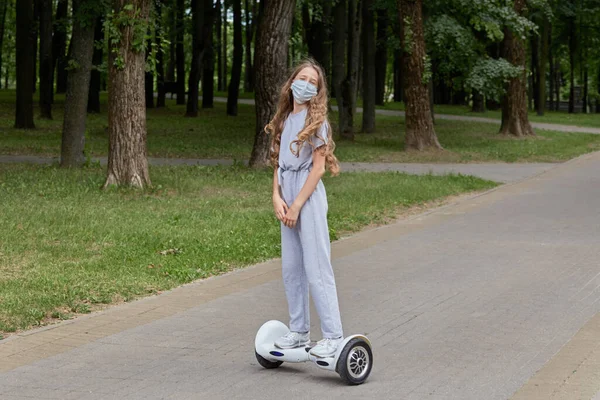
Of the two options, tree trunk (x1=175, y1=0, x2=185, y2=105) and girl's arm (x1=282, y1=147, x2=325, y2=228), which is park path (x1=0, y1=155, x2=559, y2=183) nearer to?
girl's arm (x1=282, y1=147, x2=325, y2=228)

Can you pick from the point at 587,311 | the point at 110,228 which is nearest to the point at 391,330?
the point at 587,311

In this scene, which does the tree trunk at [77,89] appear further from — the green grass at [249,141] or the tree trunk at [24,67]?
the tree trunk at [24,67]

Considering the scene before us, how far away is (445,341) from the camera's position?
7.19m

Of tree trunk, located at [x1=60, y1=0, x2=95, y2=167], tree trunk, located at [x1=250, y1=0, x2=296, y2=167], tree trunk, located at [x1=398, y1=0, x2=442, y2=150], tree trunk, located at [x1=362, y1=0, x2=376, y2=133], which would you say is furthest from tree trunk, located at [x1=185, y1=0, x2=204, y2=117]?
tree trunk, located at [x1=250, y1=0, x2=296, y2=167]

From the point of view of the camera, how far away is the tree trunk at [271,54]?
1952 centimetres

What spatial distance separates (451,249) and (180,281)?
3.58 m

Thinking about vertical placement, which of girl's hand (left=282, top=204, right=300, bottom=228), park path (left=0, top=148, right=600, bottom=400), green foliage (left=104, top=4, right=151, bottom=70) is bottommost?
park path (left=0, top=148, right=600, bottom=400)

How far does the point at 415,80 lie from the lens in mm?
25344

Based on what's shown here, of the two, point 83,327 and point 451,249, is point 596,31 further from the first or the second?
point 83,327

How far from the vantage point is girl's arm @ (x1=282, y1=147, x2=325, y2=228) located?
604 cm

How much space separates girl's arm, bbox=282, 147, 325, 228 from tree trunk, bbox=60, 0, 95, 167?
1340 cm

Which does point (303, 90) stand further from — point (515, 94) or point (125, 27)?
point (515, 94)

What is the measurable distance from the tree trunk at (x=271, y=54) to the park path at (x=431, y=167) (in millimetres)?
2458

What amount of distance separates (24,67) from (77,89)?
1226cm
